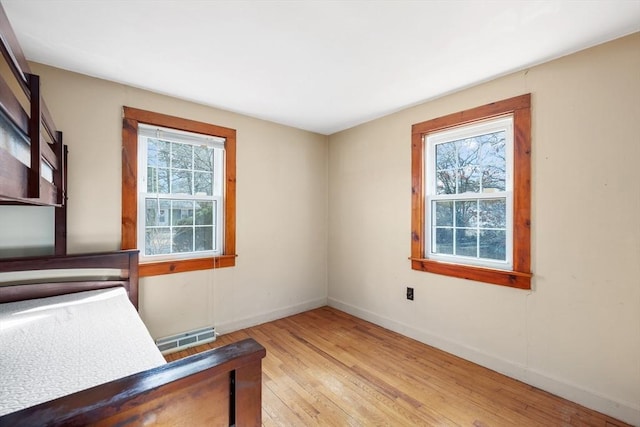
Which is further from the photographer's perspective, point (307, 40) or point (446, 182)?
point (446, 182)

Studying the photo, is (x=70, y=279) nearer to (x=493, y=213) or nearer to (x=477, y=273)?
(x=477, y=273)

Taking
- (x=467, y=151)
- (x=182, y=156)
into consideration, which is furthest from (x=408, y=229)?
(x=182, y=156)

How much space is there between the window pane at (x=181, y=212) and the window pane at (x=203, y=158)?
38cm

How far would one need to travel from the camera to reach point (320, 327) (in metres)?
3.10

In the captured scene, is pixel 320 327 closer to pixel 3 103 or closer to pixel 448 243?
pixel 448 243

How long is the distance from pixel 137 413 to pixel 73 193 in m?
2.15

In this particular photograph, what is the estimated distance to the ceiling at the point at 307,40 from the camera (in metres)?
1.52

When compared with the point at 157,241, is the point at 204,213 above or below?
above

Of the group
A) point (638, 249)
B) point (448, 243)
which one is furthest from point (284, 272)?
point (638, 249)

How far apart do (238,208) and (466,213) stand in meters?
2.24

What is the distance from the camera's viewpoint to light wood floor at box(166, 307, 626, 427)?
1.74 metres

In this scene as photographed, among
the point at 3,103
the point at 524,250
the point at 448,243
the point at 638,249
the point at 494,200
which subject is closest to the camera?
the point at 3,103

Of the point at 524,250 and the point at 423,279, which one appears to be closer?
the point at 524,250

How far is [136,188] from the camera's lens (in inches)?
96.3
